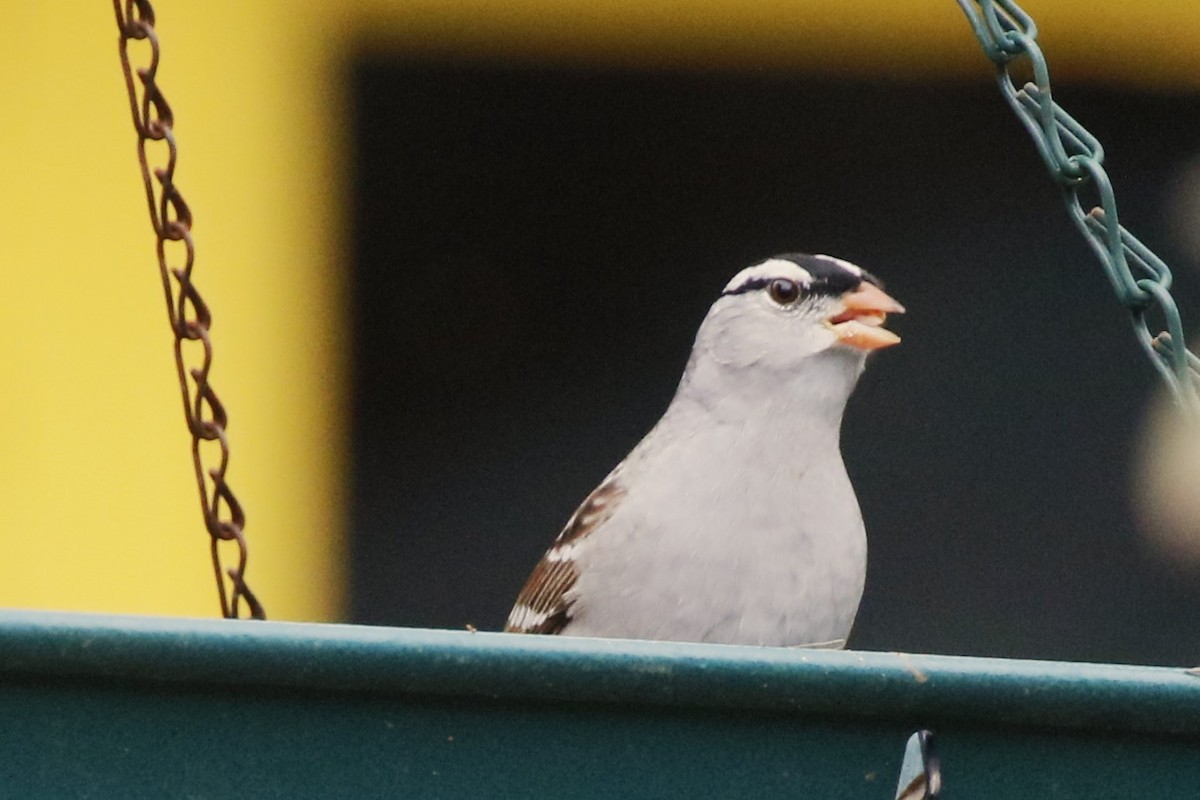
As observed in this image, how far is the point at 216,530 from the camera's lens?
1686 mm

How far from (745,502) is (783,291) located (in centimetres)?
34

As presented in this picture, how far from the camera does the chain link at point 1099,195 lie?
138 cm

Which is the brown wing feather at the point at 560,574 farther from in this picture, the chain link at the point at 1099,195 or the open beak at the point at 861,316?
the chain link at the point at 1099,195

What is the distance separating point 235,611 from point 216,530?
9cm

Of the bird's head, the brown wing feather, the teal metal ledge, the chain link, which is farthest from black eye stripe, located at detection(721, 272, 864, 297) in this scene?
the teal metal ledge

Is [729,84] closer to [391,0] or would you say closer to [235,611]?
[391,0]

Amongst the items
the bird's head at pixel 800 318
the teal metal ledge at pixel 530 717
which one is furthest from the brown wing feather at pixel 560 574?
the teal metal ledge at pixel 530 717

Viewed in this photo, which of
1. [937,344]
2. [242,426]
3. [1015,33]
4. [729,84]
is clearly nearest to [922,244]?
[937,344]

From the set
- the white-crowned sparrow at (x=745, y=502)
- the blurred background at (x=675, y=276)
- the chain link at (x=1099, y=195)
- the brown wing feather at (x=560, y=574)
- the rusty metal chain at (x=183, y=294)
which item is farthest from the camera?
the blurred background at (x=675, y=276)

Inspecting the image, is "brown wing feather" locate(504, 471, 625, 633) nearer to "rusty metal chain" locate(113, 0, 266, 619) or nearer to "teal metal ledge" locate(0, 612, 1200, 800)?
"rusty metal chain" locate(113, 0, 266, 619)

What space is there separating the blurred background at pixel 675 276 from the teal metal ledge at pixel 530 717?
→ 7.14 feet

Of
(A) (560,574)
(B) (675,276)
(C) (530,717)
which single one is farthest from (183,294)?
(B) (675,276)

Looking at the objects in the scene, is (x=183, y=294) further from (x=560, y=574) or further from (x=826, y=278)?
(x=826, y=278)

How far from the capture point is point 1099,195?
1.42m
